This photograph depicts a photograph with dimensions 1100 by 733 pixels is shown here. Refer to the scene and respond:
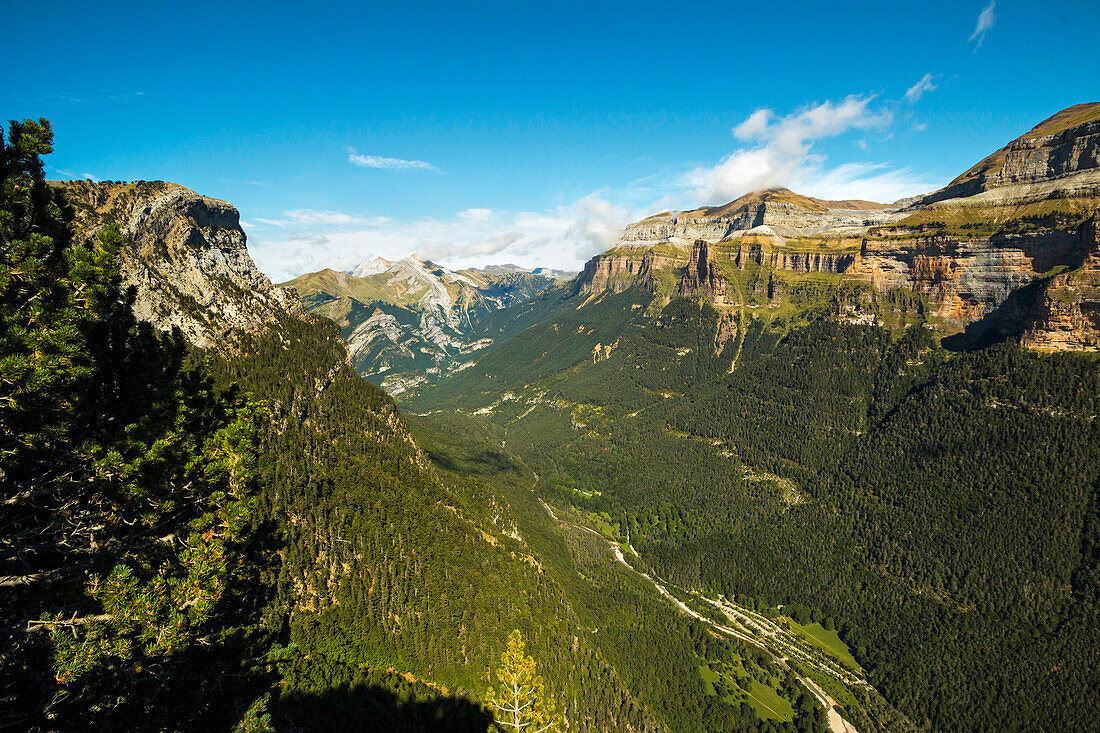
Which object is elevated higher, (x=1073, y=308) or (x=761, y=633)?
(x=1073, y=308)

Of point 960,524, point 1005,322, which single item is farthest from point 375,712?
point 1005,322

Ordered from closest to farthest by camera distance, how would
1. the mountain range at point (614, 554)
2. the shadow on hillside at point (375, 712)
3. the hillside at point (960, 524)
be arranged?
the mountain range at point (614, 554)
the shadow on hillside at point (375, 712)
the hillside at point (960, 524)

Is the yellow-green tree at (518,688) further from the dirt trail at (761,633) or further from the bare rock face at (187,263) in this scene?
the dirt trail at (761,633)

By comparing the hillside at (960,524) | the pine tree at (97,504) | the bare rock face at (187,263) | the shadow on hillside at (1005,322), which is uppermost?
the bare rock face at (187,263)

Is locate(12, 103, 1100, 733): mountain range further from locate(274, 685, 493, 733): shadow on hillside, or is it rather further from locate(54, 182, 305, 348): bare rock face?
locate(54, 182, 305, 348): bare rock face

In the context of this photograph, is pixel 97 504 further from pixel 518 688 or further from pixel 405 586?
pixel 405 586

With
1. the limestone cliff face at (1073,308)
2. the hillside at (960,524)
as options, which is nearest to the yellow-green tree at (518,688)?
the hillside at (960,524)
